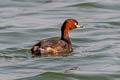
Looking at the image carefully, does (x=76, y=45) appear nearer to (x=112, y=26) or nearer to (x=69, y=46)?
(x=69, y=46)

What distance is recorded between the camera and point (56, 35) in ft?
59.6

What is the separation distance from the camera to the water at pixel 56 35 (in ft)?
44.9

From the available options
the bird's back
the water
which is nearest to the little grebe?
the bird's back

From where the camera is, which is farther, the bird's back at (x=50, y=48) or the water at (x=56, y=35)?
the bird's back at (x=50, y=48)

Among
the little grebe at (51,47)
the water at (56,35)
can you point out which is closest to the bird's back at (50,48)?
the little grebe at (51,47)

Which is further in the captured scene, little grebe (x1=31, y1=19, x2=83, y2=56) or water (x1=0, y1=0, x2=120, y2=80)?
little grebe (x1=31, y1=19, x2=83, y2=56)

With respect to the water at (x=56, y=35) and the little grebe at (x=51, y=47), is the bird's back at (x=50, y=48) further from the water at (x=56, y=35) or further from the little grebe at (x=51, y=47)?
the water at (x=56, y=35)

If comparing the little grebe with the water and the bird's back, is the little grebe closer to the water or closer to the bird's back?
the bird's back

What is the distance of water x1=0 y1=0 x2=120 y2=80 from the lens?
1370 cm

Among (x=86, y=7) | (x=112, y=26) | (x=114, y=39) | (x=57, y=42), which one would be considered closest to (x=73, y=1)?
(x=86, y=7)

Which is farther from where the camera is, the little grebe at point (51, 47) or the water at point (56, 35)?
the little grebe at point (51, 47)

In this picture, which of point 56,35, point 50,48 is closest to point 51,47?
point 50,48

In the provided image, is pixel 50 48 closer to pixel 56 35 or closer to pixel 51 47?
pixel 51 47

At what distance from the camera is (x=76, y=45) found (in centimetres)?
1689
